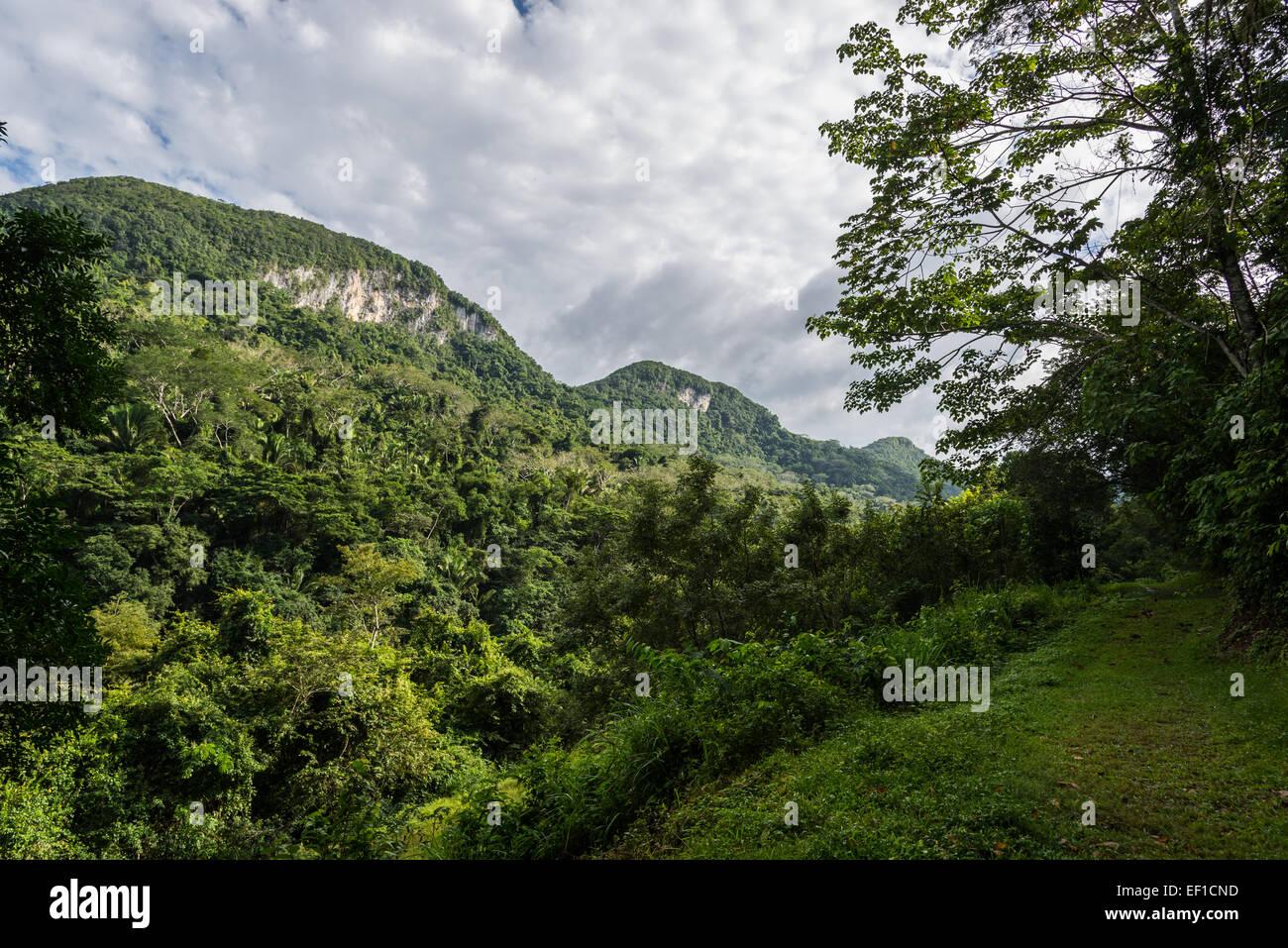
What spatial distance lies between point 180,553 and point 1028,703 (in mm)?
40688

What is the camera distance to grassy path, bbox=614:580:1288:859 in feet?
11.1

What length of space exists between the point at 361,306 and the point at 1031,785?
154267 mm

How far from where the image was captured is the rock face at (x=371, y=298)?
122m

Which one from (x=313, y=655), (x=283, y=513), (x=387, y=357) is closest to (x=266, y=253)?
(x=387, y=357)

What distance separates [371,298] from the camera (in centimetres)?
13762

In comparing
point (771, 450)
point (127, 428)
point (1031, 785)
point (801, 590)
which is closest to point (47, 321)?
point (1031, 785)

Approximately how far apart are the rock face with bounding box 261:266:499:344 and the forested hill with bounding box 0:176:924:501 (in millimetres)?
284

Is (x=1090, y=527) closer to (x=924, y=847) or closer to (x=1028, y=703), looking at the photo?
(x=1028, y=703)

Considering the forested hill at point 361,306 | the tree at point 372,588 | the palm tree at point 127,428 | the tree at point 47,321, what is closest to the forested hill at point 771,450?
the forested hill at point 361,306

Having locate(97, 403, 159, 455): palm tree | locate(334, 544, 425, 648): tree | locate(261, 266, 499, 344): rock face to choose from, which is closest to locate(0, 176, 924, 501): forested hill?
locate(261, 266, 499, 344): rock face

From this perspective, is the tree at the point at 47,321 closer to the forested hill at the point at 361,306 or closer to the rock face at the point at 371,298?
the forested hill at the point at 361,306

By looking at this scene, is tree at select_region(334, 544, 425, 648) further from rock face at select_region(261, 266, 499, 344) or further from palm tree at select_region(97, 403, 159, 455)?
Answer: rock face at select_region(261, 266, 499, 344)

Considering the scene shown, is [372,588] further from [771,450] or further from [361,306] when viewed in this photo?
[771,450]

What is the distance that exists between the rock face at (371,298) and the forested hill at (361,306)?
0.28 metres
